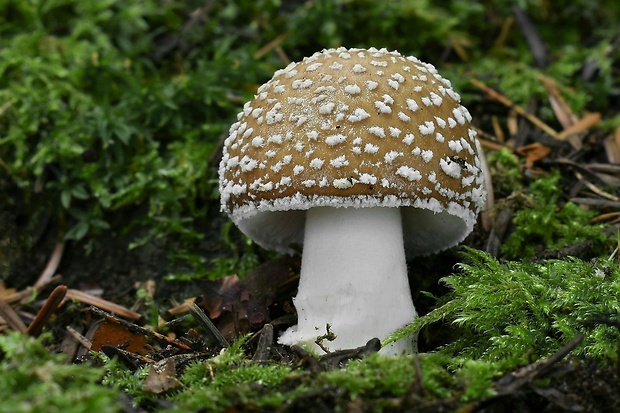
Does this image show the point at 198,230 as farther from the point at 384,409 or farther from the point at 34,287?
the point at 384,409

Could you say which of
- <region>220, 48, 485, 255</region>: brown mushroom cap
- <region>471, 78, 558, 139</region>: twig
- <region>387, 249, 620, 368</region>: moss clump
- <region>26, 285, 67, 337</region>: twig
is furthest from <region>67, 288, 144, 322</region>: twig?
<region>471, 78, 558, 139</region>: twig

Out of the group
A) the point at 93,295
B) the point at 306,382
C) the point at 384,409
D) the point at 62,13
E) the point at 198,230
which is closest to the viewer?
the point at 384,409

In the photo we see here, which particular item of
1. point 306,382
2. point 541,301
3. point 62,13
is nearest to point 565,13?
point 541,301

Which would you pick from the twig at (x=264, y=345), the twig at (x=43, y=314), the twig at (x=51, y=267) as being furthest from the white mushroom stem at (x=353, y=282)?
the twig at (x=51, y=267)

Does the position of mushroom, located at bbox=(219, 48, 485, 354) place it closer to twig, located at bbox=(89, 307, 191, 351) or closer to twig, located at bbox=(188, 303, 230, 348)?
twig, located at bbox=(188, 303, 230, 348)

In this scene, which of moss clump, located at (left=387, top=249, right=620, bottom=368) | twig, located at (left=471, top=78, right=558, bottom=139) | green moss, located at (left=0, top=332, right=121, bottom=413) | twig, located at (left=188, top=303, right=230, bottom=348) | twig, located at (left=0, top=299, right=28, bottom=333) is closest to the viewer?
green moss, located at (left=0, top=332, right=121, bottom=413)

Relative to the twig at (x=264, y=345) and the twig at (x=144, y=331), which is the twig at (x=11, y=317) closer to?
the twig at (x=144, y=331)

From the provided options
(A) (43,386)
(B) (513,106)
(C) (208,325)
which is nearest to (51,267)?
(C) (208,325)

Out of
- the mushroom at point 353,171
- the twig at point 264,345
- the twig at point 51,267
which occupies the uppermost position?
the mushroom at point 353,171
